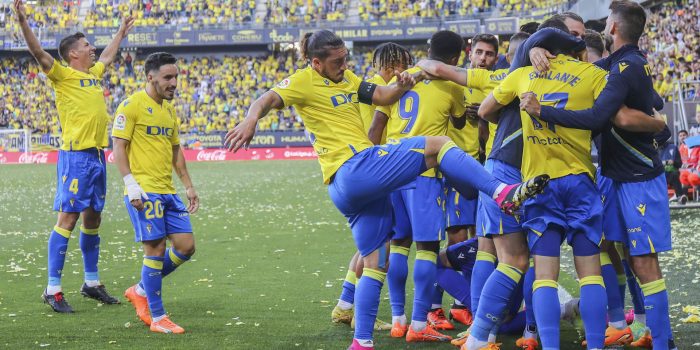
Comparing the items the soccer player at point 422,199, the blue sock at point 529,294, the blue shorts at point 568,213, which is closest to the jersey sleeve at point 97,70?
the soccer player at point 422,199

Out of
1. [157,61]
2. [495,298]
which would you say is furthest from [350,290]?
[157,61]

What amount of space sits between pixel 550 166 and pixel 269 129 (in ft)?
140

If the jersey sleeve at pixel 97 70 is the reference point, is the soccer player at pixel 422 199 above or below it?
below

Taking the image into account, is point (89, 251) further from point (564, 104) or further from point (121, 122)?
point (564, 104)

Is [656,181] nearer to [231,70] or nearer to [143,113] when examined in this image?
[143,113]

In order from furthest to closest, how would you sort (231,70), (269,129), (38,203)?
(231,70)
(269,129)
(38,203)

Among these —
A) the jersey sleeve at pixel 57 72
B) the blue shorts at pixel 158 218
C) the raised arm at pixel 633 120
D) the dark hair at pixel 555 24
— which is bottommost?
the blue shorts at pixel 158 218

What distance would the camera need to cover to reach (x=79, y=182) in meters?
8.10

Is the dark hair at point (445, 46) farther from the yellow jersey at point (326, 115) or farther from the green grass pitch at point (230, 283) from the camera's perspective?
the green grass pitch at point (230, 283)

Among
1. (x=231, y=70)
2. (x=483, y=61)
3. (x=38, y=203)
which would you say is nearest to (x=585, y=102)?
(x=483, y=61)

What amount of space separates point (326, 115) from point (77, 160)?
11.5 feet

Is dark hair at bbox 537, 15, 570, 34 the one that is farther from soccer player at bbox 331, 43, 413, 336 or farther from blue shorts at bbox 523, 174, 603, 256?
soccer player at bbox 331, 43, 413, 336

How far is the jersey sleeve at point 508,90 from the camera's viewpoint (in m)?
5.23

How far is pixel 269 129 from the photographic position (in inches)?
1859
